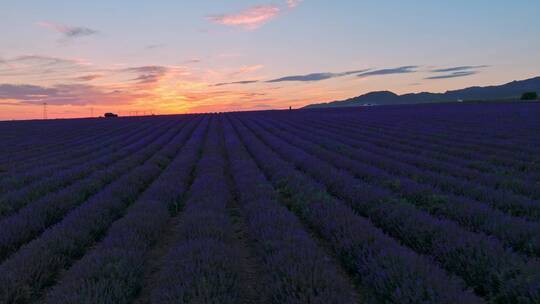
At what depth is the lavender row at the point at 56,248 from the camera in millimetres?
3584

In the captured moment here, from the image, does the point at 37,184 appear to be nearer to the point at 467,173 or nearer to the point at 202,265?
the point at 202,265

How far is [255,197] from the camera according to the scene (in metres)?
6.78

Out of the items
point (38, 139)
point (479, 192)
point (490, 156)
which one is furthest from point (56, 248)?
point (38, 139)

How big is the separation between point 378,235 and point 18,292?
11.8ft

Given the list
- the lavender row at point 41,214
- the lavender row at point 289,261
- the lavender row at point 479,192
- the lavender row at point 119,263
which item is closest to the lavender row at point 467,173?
the lavender row at point 479,192

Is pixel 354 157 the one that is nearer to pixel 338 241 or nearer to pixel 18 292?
pixel 338 241

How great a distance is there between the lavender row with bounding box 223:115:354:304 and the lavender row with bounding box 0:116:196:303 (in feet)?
7.12

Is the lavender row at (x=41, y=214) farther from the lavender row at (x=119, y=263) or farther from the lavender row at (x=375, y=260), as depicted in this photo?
the lavender row at (x=375, y=260)

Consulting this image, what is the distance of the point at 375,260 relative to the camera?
3.62 m

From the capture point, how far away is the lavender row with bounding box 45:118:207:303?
319 centimetres

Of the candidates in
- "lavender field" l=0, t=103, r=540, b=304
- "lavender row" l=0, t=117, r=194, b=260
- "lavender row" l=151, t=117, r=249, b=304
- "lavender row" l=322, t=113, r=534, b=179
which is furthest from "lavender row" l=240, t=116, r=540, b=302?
"lavender row" l=322, t=113, r=534, b=179

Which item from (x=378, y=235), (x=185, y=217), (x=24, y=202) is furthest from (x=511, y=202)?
(x=24, y=202)

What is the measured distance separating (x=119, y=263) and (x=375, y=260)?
247 centimetres

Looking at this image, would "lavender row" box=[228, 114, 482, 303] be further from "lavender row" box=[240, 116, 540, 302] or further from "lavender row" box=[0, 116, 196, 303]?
"lavender row" box=[0, 116, 196, 303]
